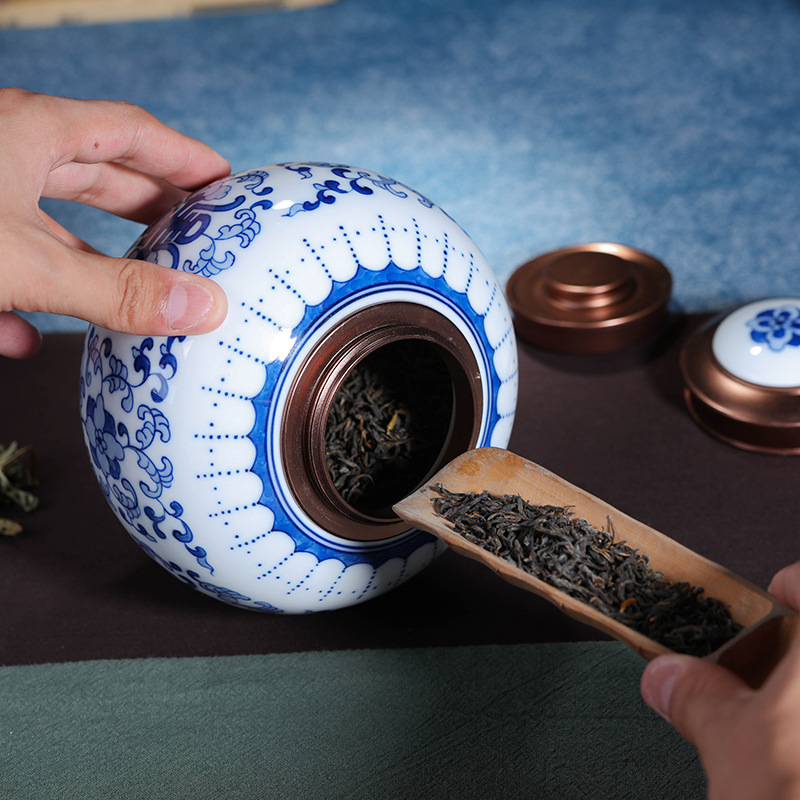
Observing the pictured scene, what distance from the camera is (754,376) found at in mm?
1414

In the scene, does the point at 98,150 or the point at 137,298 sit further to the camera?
the point at 98,150

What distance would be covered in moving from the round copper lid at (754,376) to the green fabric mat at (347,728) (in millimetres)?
512

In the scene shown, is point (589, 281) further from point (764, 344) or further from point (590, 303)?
point (764, 344)

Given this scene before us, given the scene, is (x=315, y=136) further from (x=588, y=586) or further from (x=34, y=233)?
(x=588, y=586)

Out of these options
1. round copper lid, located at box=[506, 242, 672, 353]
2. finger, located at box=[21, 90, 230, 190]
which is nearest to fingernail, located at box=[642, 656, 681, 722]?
finger, located at box=[21, 90, 230, 190]

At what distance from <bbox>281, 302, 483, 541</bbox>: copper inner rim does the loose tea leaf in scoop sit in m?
0.10

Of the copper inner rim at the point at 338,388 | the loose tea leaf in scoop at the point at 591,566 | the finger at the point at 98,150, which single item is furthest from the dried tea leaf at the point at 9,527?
the loose tea leaf in scoop at the point at 591,566

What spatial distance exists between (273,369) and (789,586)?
59 centimetres

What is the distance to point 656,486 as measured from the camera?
1.44m

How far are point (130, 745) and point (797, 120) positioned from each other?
255cm

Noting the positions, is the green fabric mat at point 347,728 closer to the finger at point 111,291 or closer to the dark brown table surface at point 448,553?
the dark brown table surface at point 448,553

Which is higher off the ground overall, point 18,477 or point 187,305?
point 187,305

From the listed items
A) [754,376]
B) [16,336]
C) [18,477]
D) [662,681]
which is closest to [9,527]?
[18,477]

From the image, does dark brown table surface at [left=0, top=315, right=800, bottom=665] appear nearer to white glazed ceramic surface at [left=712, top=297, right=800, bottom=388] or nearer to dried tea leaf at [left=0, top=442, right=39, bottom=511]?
dried tea leaf at [left=0, top=442, right=39, bottom=511]
